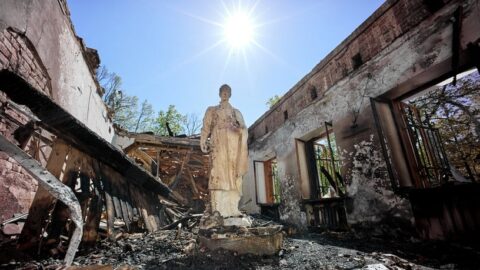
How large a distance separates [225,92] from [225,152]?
48.2 inches

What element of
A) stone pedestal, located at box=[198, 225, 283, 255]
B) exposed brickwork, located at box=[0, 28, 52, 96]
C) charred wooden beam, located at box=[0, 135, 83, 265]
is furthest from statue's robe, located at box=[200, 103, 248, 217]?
exposed brickwork, located at box=[0, 28, 52, 96]

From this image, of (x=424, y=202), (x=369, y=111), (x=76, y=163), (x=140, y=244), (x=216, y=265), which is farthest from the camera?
(x=369, y=111)

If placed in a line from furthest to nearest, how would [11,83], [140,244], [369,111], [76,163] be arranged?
[369,111]
[140,244]
[76,163]
[11,83]

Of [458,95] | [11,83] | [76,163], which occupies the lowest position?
[76,163]

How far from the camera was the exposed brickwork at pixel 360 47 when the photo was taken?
18.5 feet

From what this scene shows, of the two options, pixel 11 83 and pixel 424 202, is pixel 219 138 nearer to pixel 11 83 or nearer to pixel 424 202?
pixel 11 83

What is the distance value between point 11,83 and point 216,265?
128 inches

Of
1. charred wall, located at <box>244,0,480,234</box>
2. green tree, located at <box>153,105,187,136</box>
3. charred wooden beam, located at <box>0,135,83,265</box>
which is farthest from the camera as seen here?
green tree, located at <box>153,105,187,136</box>

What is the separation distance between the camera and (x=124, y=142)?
11289 millimetres

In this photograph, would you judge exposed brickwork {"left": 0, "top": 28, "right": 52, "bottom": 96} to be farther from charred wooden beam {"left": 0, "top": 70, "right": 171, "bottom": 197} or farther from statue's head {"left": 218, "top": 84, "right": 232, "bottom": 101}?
statue's head {"left": 218, "top": 84, "right": 232, "bottom": 101}

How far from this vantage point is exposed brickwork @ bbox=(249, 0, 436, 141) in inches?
222

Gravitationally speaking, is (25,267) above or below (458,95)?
below

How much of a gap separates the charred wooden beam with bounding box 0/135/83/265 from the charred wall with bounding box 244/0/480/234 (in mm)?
6078

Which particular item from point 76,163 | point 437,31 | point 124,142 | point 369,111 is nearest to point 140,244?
point 76,163
